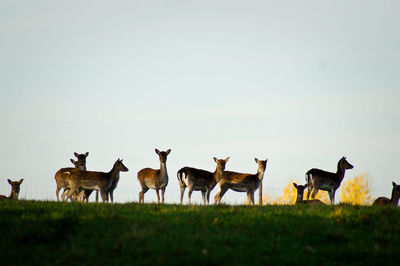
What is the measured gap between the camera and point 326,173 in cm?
2388

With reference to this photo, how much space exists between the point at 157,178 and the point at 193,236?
1172cm

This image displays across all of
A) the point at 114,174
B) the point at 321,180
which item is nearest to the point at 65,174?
the point at 114,174

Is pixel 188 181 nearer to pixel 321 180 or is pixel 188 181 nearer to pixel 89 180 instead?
pixel 89 180

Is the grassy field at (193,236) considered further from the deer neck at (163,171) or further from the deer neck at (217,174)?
the deer neck at (217,174)

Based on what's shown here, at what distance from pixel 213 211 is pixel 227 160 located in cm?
980

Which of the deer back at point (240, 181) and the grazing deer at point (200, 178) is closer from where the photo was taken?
the grazing deer at point (200, 178)

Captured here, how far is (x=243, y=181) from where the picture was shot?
23453mm

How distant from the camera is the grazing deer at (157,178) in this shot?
2205 cm

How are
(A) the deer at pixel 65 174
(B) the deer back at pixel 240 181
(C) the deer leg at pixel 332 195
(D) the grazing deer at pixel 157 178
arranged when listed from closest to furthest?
(D) the grazing deer at pixel 157 178, (A) the deer at pixel 65 174, (B) the deer back at pixel 240 181, (C) the deer leg at pixel 332 195

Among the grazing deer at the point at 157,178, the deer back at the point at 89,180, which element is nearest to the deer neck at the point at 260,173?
the grazing deer at the point at 157,178

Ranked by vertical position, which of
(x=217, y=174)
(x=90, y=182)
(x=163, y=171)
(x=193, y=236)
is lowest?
(x=193, y=236)

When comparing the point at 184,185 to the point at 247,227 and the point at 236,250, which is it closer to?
the point at 247,227

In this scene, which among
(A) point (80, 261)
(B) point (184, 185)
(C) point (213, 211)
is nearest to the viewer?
(A) point (80, 261)

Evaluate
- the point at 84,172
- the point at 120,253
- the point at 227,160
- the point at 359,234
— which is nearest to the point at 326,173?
the point at 227,160
